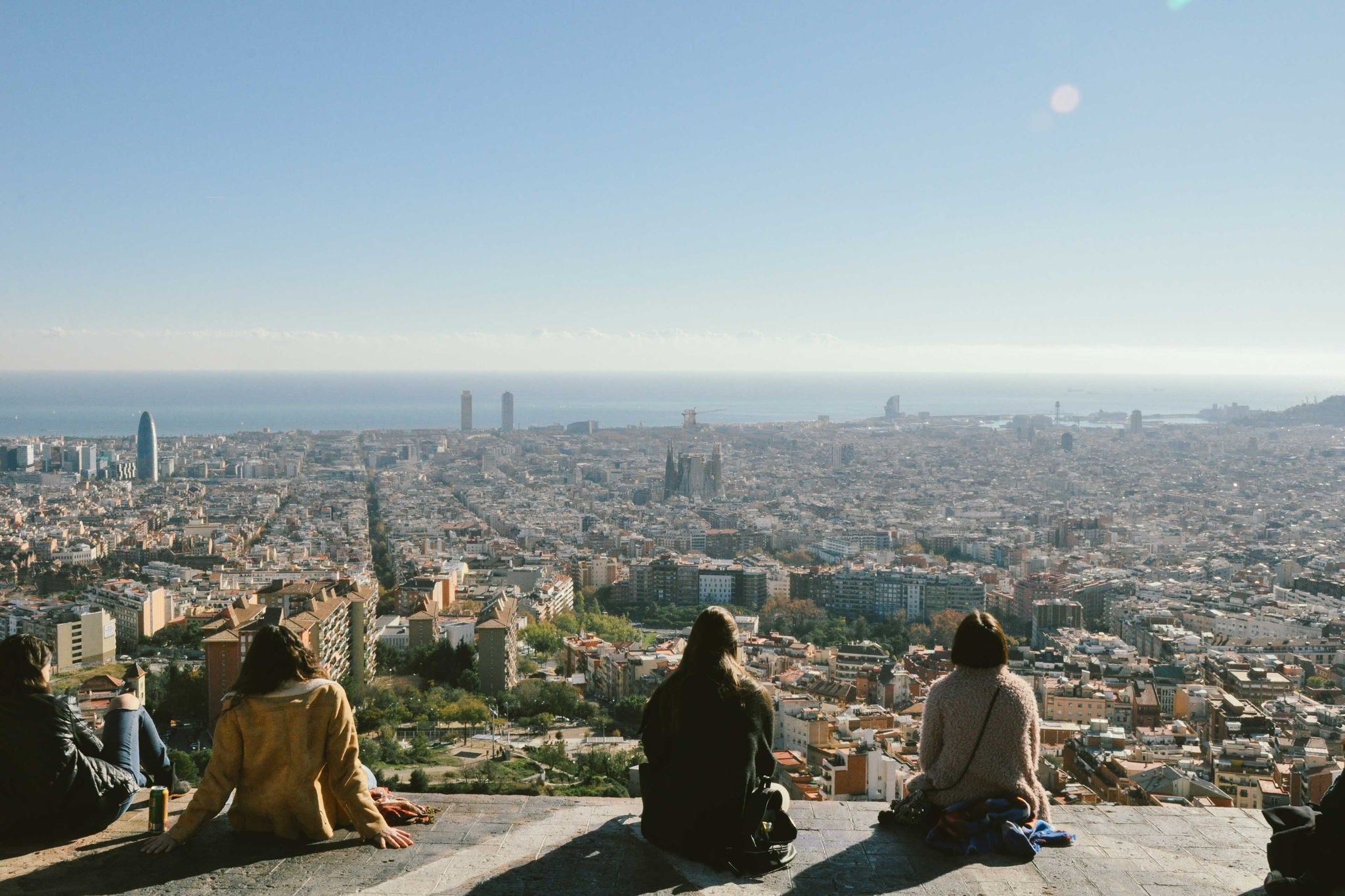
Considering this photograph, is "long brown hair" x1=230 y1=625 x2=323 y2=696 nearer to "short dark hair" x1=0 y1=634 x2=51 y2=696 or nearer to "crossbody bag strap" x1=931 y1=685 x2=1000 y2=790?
"short dark hair" x1=0 y1=634 x2=51 y2=696

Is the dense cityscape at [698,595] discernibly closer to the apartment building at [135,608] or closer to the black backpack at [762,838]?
the apartment building at [135,608]

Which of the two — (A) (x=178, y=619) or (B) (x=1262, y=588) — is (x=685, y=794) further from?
(B) (x=1262, y=588)

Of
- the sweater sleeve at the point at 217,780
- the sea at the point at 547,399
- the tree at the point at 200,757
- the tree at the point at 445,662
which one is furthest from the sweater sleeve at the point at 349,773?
the sea at the point at 547,399

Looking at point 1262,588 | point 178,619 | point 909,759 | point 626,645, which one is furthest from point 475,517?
point 909,759

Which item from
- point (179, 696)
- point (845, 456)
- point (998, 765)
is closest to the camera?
point (998, 765)

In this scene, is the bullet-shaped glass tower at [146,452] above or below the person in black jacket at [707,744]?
below

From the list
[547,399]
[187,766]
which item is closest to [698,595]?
[187,766]
